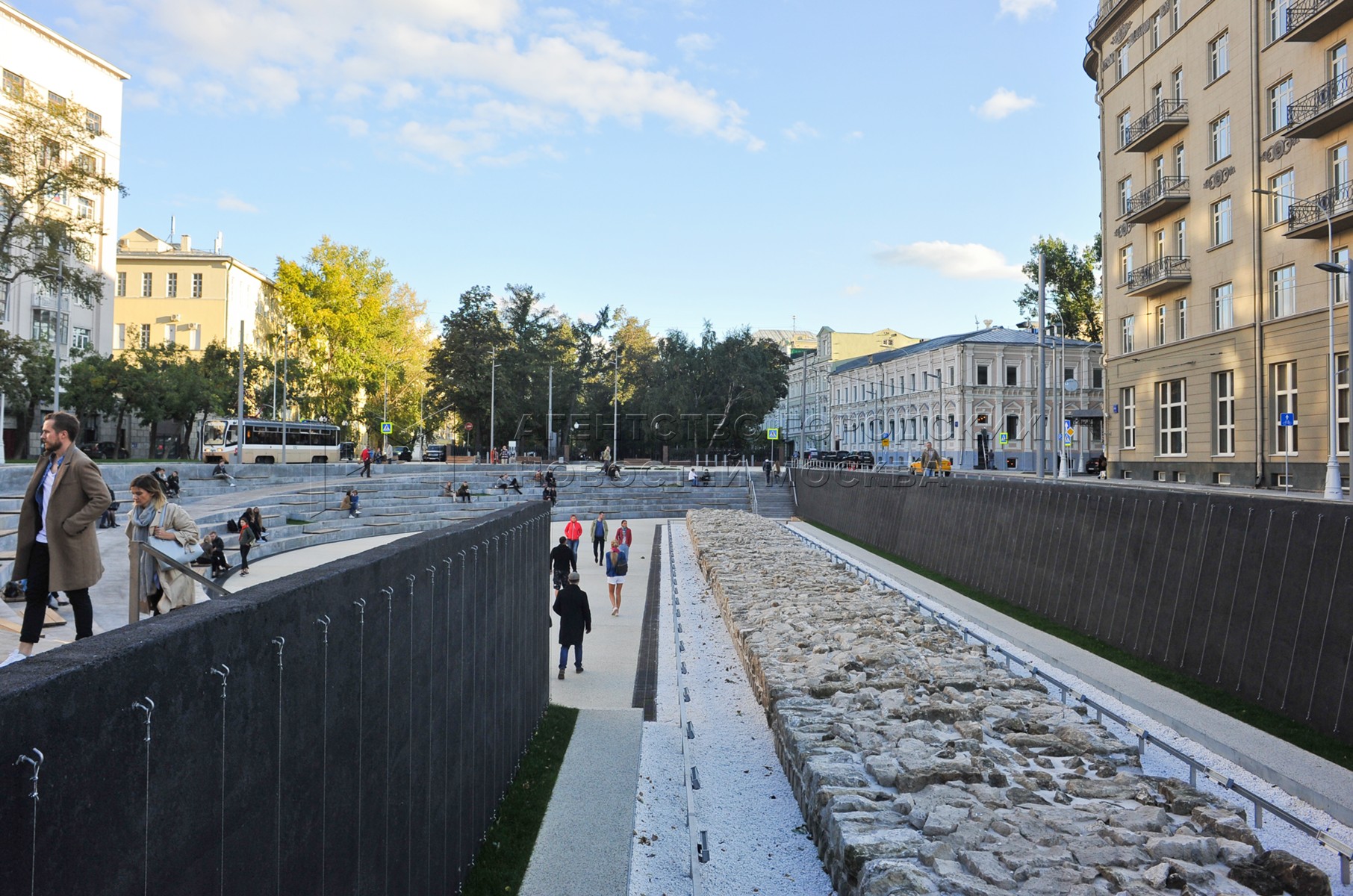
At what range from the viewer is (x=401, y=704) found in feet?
15.6

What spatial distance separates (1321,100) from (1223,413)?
11190 millimetres

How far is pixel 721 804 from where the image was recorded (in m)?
8.20

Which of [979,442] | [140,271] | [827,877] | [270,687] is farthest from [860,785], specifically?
[140,271]

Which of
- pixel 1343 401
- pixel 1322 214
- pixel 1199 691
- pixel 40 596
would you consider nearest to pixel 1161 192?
pixel 1322 214

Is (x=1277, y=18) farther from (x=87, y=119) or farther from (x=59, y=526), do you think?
(x=87, y=119)

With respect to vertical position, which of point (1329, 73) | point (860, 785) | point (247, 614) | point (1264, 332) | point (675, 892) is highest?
point (1329, 73)

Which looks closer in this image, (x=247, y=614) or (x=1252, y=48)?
(x=247, y=614)

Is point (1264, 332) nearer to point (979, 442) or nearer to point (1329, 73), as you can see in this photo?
point (1329, 73)

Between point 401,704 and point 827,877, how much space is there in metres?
3.63

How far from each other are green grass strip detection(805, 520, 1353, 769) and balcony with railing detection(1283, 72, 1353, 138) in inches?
776

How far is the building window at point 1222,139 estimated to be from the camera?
33406 millimetres

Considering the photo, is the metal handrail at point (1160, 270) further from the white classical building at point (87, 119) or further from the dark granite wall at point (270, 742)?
the white classical building at point (87, 119)

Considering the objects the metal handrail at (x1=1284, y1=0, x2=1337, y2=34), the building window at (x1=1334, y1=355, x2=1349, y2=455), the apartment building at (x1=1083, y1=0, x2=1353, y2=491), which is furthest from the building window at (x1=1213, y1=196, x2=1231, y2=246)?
the building window at (x1=1334, y1=355, x2=1349, y2=455)

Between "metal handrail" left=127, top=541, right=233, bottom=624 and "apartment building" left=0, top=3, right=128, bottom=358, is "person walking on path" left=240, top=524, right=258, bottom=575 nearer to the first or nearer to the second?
"metal handrail" left=127, top=541, right=233, bottom=624
